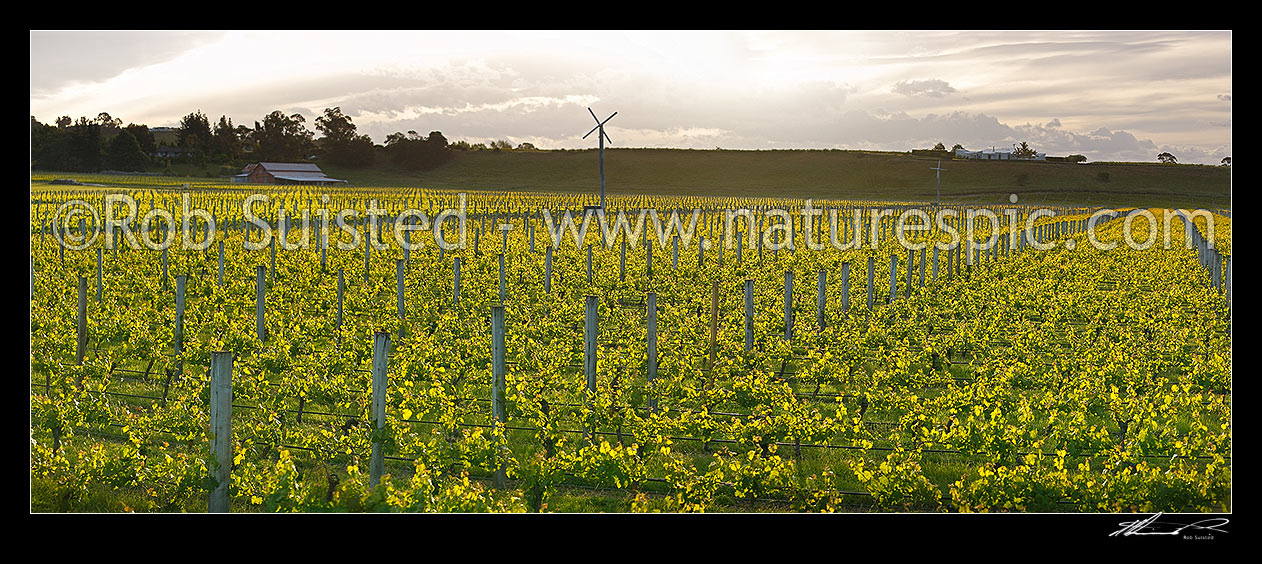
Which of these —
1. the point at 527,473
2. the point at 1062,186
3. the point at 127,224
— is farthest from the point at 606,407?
the point at 1062,186

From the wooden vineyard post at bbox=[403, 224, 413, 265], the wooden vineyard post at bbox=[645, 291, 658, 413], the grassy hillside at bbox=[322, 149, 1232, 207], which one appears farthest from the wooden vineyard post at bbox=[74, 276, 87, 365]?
the grassy hillside at bbox=[322, 149, 1232, 207]

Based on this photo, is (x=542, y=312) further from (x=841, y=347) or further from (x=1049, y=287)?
(x=1049, y=287)

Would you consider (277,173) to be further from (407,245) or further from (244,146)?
(407,245)

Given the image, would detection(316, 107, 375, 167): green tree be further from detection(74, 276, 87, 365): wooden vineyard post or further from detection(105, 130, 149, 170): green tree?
detection(74, 276, 87, 365): wooden vineyard post

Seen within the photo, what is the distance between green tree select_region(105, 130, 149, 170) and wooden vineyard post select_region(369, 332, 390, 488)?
82.3 feet

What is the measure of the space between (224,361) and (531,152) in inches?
2093

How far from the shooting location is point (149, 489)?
27.5 feet

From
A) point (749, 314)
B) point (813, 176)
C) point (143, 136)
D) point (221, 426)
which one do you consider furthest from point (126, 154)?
point (813, 176)

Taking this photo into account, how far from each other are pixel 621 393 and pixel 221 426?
3840 mm

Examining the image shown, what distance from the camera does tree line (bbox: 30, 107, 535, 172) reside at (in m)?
26.1

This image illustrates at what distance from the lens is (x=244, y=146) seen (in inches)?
1678
